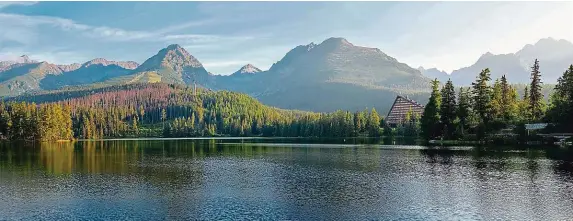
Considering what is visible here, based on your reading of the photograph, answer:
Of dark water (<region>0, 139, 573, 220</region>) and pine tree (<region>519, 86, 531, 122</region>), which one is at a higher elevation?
pine tree (<region>519, 86, 531, 122</region>)

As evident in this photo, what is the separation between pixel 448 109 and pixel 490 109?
51.0 feet

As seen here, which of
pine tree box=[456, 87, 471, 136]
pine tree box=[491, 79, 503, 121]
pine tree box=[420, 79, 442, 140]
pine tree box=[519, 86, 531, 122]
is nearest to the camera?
pine tree box=[519, 86, 531, 122]

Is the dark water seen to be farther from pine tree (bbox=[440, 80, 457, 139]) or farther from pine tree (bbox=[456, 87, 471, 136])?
pine tree (bbox=[440, 80, 457, 139])

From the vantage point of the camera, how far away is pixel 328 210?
4509 centimetres

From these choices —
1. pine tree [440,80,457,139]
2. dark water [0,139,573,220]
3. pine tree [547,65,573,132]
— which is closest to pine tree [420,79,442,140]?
pine tree [440,80,457,139]

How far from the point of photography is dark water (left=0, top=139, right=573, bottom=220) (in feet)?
143

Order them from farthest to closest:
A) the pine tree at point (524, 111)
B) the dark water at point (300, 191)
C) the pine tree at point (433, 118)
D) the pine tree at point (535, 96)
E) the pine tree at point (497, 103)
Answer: the pine tree at point (433, 118) < the pine tree at point (535, 96) < the pine tree at point (497, 103) < the pine tree at point (524, 111) < the dark water at point (300, 191)

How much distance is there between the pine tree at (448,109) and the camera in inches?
5955

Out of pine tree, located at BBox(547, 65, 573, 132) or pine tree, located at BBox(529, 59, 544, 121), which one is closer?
pine tree, located at BBox(547, 65, 573, 132)

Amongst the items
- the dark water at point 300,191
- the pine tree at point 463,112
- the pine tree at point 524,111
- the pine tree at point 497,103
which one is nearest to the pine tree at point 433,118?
the pine tree at point 463,112

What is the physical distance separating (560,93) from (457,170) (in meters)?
77.2

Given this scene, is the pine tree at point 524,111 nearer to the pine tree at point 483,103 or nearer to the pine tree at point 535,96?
the pine tree at point 535,96

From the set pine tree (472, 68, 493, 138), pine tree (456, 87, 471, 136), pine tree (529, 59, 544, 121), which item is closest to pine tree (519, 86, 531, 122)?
pine tree (529, 59, 544, 121)

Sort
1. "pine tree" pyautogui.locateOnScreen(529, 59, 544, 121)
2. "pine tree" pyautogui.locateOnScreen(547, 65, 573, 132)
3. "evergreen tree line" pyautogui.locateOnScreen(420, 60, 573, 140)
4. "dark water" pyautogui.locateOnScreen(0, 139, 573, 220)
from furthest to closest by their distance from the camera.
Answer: "pine tree" pyautogui.locateOnScreen(529, 59, 544, 121)
"evergreen tree line" pyautogui.locateOnScreen(420, 60, 573, 140)
"pine tree" pyautogui.locateOnScreen(547, 65, 573, 132)
"dark water" pyautogui.locateOnScreen(0, 139, 573, 220)
